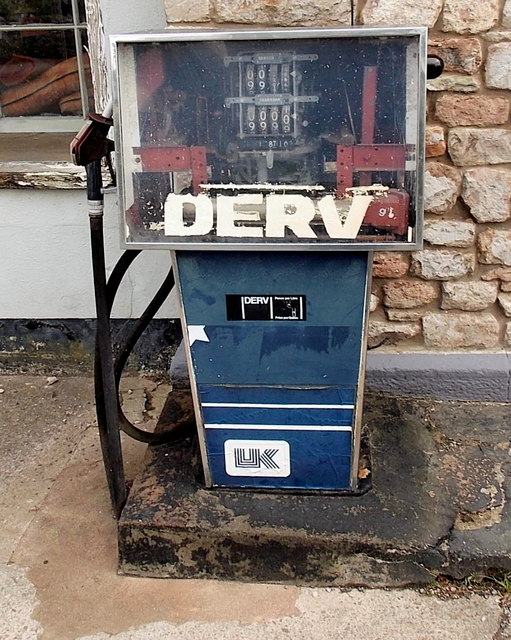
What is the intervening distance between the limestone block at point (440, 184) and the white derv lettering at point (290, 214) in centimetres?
95

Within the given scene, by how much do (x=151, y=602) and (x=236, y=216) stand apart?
117cm

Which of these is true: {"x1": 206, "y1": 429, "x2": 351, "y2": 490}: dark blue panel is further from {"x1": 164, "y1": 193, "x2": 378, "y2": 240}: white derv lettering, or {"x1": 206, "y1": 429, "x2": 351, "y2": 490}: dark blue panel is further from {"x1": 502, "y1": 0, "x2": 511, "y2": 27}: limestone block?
{"x1": 502, "y1": 0, "x2": 511, "y2": 27}: limestone block

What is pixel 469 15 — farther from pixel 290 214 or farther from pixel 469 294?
pixel 290 214

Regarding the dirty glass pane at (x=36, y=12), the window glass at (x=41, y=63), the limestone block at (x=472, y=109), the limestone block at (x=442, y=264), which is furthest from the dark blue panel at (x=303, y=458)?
the dirty glass pane at (x=36, y=12)

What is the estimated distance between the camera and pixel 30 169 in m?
3.18

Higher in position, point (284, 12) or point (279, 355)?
point (284, 12)

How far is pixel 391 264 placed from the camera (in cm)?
281

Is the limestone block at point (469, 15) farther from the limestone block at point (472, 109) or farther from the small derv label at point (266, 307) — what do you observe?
the small derv label at point (266, 307)

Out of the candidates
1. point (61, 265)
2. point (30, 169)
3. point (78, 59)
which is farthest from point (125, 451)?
point (78, 59)

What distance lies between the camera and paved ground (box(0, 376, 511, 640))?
204 cm

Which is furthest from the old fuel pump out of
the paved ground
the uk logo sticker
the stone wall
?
the stone wall

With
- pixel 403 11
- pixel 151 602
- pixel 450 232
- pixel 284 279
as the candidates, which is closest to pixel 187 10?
pixel 403 11

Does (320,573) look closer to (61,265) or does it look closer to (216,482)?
(216,482)

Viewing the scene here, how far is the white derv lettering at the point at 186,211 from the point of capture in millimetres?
1913
